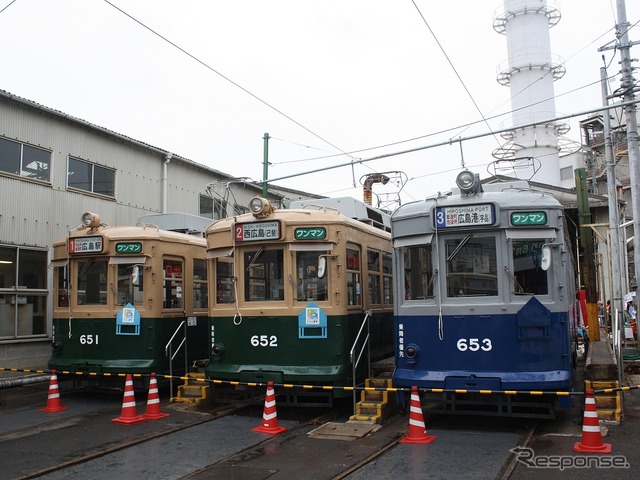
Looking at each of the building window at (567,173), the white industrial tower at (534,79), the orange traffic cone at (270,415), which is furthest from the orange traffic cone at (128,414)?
the building window at (567,173)

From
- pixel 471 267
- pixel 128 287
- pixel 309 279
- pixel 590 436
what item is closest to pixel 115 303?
pixel 128 287

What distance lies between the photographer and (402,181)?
1419 centimetres

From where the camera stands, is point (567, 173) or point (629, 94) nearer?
point (629, 94)

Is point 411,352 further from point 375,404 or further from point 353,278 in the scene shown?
point 353,278

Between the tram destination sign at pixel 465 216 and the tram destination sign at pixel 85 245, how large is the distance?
6.23 m

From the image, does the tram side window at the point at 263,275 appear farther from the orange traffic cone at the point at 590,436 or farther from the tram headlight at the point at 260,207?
the orange traffic cone at the point at 590,436

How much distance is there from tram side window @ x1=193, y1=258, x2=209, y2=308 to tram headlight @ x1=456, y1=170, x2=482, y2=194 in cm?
605

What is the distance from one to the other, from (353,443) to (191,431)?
2417 millimetres

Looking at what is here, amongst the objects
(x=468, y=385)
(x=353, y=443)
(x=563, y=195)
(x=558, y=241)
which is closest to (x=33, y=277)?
(x=353, y=443)

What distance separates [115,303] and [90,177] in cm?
583

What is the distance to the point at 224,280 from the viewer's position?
1011 centimetres

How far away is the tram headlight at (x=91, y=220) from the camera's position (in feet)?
36.8

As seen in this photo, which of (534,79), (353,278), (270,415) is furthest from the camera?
(534,79)

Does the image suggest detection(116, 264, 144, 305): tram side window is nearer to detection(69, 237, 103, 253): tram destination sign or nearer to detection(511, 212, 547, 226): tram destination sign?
detection(69, 237, 103, 253): tram destination sign
